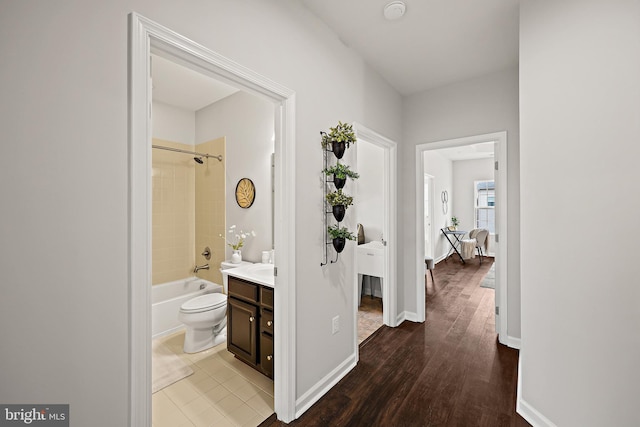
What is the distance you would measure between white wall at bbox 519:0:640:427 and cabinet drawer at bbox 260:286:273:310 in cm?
172

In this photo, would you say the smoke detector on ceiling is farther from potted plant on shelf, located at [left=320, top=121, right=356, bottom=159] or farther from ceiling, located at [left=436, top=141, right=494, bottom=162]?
ceiling, located at [left=436, top=141, right=494, bottom=162]

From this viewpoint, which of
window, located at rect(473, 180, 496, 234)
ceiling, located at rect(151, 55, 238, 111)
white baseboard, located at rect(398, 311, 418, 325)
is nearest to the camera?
ceiling, located at rect(151, 55, 238, 111)

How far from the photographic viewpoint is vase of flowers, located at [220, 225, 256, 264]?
314 cm

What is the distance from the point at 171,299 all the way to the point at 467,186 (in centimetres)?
788

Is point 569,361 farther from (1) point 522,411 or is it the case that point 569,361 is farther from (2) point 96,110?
(2) point 96,110

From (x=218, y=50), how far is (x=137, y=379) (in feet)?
4.91


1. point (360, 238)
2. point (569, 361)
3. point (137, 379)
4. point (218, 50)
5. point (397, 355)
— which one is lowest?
point (397, 355)

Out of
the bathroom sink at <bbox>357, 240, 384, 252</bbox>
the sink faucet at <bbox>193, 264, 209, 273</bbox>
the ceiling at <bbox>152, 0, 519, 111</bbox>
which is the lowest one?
the sink faucet at <bbox>193, 264, 209, 273</bbox>

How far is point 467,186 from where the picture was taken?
8.05 meters

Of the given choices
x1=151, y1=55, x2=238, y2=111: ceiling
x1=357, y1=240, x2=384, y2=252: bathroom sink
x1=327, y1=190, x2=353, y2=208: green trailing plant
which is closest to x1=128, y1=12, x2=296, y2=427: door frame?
x1=327, y1=190, x2=353, y2=208: green trailing plant

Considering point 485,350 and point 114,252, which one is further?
point 485,350

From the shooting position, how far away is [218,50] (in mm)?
1375

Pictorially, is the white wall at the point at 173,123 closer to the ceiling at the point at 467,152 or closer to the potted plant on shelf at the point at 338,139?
the potted plant on shelf at the point at 338,139

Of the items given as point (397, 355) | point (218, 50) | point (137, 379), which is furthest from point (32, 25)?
point (397, 355)
